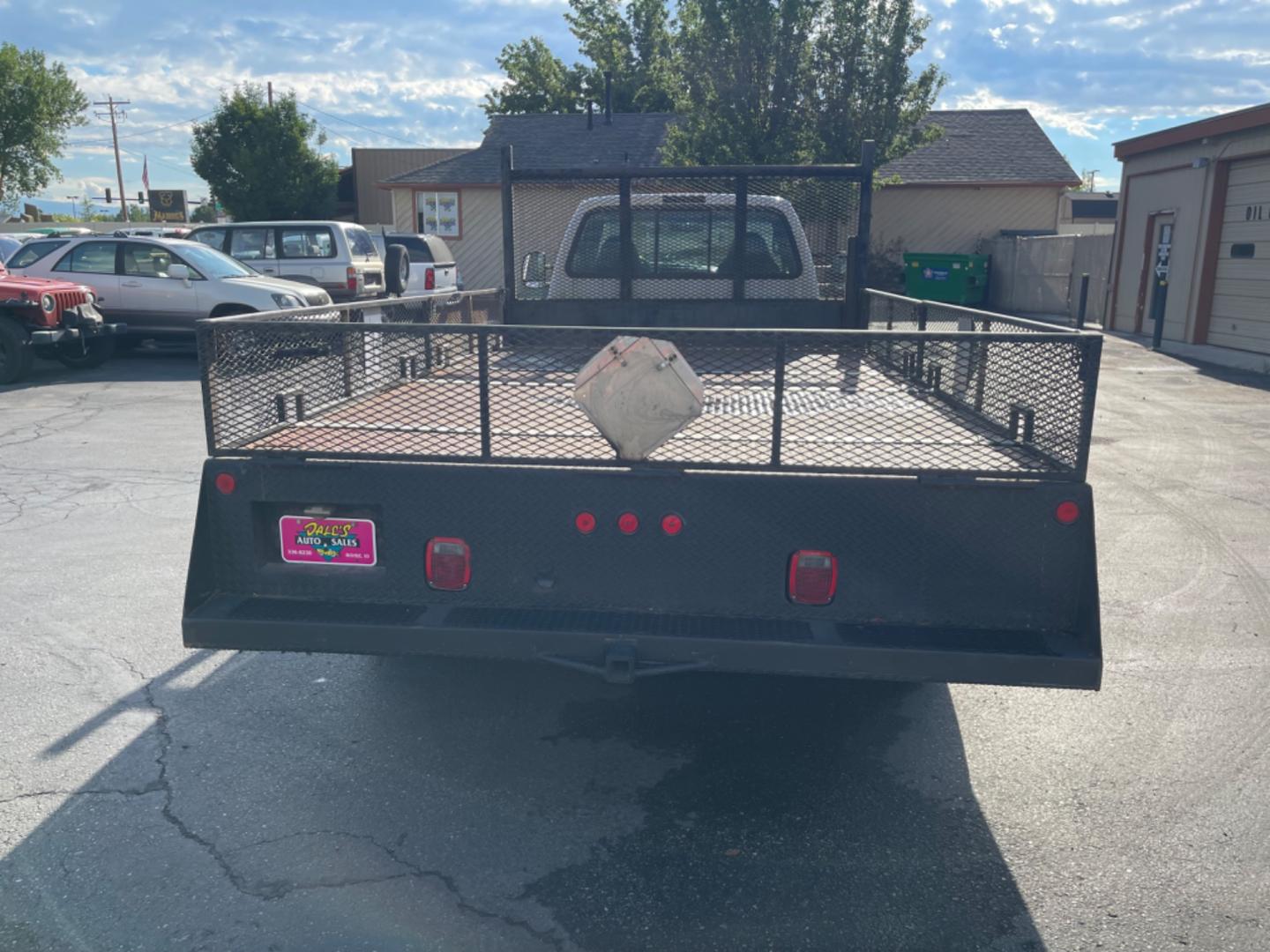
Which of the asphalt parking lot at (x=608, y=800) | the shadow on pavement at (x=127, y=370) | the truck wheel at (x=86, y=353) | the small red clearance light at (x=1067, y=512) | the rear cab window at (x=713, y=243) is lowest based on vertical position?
the asphalt parking lot at (x=608, y=800)

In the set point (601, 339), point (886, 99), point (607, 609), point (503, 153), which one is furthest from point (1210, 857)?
point (886, 99)

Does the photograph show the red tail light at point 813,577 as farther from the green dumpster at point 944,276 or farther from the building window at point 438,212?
the building window at point 438,212

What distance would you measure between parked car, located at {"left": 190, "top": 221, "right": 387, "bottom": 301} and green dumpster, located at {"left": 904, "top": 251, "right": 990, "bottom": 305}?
48.9 ft

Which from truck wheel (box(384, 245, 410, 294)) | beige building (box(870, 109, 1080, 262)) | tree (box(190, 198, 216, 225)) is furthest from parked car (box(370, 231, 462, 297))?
tree (box(190, 198, 216, 225))

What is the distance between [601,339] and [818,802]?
173 cm

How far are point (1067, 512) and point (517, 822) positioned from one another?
203 cm

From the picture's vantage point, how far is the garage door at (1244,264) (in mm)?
16656

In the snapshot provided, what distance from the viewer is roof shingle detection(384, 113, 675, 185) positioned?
28.4 metres

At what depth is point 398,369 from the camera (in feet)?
15.3

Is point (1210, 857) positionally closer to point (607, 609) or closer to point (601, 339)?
point (607, 609)

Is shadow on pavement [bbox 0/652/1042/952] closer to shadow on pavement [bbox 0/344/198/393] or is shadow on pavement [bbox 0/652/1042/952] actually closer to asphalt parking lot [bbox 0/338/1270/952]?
asphalt parking lot [bbox 0/338/1270/952]

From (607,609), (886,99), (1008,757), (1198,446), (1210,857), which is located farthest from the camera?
(886,99)

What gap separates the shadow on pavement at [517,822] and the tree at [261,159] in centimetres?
3966

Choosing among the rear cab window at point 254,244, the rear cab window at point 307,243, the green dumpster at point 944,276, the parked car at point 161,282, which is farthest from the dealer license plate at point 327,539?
the green dumpster at point 944,276
